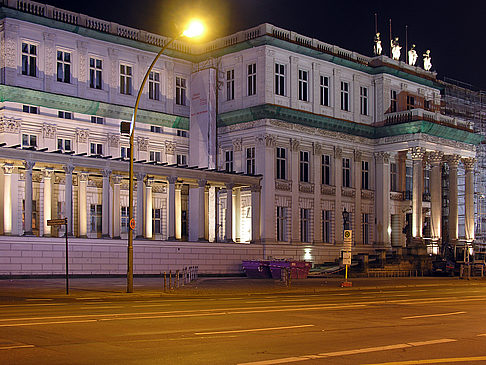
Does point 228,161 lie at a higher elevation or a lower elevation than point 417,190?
higher

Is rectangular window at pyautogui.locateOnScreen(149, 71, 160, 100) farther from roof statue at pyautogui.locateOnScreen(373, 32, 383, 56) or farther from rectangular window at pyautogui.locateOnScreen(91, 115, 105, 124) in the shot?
roof statue at pyautogui.locateOnScreen(373, 32, 383, 56)

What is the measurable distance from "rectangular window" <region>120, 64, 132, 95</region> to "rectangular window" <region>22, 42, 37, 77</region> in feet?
25.2

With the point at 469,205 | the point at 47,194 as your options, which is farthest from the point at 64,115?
the point at 469,205

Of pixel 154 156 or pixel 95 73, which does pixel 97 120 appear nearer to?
pixel 95 73

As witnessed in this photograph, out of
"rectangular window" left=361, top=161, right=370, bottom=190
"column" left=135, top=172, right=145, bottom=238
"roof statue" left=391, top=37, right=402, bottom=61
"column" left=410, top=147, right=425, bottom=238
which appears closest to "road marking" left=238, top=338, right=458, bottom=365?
"column" left=135, top=172, right=145, bottom=238

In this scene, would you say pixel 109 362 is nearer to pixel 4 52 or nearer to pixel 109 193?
pixel 109 193

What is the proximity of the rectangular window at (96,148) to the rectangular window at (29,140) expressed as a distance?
4.92 metres

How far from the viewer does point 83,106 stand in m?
57.8

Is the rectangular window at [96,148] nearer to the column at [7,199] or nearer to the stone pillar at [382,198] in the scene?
the column at [7,199]

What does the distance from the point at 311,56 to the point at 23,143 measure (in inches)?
971

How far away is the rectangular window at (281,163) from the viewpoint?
62.4m

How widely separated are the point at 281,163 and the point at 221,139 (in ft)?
18.0

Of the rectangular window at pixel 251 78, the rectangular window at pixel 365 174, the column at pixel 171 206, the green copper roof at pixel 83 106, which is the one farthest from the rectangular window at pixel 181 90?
the rectangular window at pixel 365 174

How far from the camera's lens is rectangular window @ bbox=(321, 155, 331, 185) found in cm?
6662
